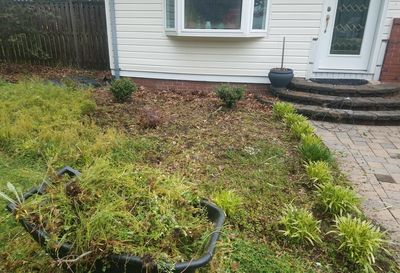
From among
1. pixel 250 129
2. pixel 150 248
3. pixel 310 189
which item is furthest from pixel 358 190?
pixel 150 248

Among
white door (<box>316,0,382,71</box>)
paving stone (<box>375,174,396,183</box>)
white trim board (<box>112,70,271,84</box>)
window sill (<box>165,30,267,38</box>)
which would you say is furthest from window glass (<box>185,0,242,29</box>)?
paving stone (<box>375,174,396,183</box>)

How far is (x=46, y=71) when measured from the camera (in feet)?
25.4

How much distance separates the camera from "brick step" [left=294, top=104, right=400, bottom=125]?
4758 mm

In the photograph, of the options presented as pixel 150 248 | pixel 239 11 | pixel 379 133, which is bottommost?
pixel 379 133

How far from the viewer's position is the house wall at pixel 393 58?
5.35 metres

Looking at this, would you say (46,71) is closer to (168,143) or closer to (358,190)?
(168,143)

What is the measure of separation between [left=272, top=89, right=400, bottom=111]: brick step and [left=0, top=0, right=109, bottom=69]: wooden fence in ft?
16.8

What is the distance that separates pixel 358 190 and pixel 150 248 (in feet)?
7.91

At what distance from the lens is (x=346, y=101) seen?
507 cm

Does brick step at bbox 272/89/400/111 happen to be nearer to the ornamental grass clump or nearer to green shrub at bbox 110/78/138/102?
green shrub at bbox 110/78/138/102

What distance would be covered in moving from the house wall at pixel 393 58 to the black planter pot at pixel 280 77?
70.1 inches

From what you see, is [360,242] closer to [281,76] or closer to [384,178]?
[384,178]

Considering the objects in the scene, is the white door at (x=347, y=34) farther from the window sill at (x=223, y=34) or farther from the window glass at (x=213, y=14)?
the window glass at (x=213, y=14)

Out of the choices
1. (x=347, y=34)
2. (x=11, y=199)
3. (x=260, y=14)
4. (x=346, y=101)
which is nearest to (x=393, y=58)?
(x=347, y=34)
